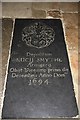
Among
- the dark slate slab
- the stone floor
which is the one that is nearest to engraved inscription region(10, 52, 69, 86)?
the dark slate slab

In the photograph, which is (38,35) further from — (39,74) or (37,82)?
(37,82)

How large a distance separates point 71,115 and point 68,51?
3.34 feet

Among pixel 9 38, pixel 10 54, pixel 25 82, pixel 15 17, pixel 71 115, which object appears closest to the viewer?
pixel 71 115

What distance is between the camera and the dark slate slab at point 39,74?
2.74m

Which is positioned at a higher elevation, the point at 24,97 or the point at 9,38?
the point at 9,38

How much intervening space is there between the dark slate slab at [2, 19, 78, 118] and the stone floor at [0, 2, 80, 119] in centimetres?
9

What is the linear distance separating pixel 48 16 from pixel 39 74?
121 cm

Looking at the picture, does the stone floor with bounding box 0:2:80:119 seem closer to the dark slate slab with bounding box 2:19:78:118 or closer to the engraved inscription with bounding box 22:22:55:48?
the dark slate slab with bounding box 2:19:78:118

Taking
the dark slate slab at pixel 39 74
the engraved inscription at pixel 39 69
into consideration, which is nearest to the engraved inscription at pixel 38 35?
the dark slate slab at pixel 39 74

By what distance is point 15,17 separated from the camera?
12.6 ft

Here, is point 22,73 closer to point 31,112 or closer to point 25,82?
point 25,82

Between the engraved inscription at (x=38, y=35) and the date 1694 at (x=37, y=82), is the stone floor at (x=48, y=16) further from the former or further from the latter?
the date 1694 at (x=37, y=82)

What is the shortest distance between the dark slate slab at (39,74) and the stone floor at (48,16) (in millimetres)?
93

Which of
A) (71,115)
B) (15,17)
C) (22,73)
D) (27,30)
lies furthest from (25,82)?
(15,17)
